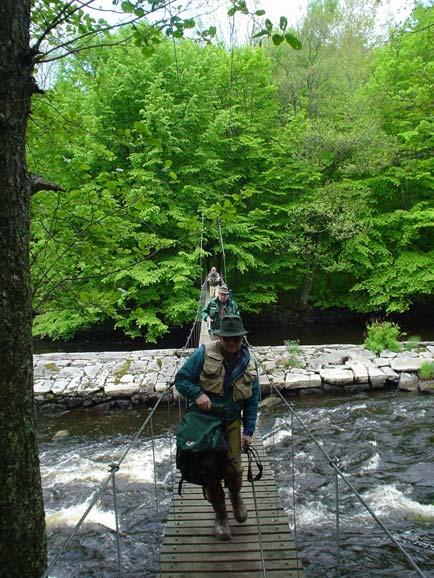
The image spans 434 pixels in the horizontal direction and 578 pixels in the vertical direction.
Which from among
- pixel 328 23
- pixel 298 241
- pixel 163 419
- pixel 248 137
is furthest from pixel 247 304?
pixel 328 23

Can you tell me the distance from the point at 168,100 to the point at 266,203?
14.1 feet

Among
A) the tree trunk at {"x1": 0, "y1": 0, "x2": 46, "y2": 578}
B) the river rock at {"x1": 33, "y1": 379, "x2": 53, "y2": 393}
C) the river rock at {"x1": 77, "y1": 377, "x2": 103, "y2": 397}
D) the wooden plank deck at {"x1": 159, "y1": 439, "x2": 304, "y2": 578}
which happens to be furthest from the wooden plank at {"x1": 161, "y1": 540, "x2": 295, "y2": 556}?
the river rock at {"x1": 33, "y1": 379, "x2": 53, "y2": 393}

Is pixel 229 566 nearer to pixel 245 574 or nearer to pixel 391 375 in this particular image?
pixel 245 574

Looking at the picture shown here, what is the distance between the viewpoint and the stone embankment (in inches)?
276

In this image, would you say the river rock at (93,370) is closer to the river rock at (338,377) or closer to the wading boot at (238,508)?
the river rock at (338,377)

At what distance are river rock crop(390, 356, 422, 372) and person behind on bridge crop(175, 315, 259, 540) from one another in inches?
236

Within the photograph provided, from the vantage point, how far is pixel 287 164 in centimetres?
1273

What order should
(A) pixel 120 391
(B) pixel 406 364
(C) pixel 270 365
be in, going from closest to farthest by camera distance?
(A) pixel 120 391, (B) pixel 406 364, (C) pixel 270 365

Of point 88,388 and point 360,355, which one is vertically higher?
point 360,355

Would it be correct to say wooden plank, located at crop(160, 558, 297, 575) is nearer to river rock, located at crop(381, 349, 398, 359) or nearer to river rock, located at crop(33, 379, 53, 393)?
river rock, located at crop(33, 379, 53, 393)

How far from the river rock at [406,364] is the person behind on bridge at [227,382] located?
→ 19.7 ft

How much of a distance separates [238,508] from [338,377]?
5187 millimetres

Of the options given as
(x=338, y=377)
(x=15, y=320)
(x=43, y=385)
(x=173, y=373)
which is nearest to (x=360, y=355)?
(x=338, y=377)

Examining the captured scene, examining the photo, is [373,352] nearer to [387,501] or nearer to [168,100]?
[387,501]
